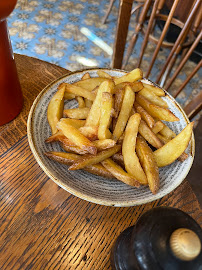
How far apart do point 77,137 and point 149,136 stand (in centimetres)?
23

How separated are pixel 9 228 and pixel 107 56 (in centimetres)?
223

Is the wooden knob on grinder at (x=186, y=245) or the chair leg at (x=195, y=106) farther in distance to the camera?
the chair leg at (x=195, y=106)

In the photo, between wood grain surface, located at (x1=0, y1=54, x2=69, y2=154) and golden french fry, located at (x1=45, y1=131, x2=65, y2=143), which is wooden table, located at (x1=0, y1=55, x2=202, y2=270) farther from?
golden french fry, located at (x1=45, y1=131, x2=65, y2=143)

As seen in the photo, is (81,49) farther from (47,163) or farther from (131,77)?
(47,163)

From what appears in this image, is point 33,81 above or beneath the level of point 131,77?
beneath

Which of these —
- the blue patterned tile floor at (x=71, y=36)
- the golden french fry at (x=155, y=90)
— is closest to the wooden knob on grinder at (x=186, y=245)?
the golden french fry at (x=155, y=90)

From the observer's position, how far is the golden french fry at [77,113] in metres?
0.75

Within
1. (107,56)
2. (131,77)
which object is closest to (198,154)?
(131,77)

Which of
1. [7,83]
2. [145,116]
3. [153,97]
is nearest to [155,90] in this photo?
[153,97]

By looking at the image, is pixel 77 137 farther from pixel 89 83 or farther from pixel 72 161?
pixel 89 83

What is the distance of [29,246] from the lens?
0.62 m

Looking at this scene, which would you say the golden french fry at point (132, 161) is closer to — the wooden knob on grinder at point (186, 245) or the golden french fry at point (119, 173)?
the golden french fry at point (119, 173)

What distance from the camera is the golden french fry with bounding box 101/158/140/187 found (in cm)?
63

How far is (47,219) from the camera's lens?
671 mm
